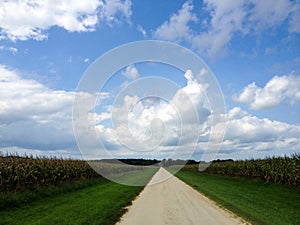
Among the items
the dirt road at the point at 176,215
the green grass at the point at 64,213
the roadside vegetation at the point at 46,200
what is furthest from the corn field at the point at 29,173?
the dirt road at the point at 176,215

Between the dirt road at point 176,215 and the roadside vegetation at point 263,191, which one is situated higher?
the roadside vegetation at point 263,191

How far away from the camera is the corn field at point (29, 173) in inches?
748

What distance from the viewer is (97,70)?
3067 cm

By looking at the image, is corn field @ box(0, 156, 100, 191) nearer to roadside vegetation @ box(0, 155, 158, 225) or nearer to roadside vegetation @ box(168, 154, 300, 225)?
roadside vegetation @ box(0, 155, 158, 225)

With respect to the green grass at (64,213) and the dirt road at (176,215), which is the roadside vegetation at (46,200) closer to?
the green grass at (64,213)

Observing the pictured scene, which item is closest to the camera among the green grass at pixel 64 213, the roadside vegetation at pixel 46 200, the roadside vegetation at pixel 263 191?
the green grass at pixel 64 213

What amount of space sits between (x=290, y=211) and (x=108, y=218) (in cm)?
858

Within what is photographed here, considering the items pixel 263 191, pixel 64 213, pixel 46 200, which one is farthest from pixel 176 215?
pixel 263 191

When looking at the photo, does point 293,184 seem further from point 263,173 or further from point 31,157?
point 31,157

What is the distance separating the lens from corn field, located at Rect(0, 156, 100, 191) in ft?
62.3

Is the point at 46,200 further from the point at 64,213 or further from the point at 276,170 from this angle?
the point at 276,170

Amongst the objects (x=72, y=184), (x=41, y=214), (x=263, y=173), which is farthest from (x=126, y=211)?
(x=263, y=173)

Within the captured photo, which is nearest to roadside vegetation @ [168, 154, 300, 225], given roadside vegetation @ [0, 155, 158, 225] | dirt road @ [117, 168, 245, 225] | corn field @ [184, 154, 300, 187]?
corn field @ [184, 154, 300, 187]

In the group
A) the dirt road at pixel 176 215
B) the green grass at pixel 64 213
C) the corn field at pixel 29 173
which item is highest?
the corn field at pixel 29 173
